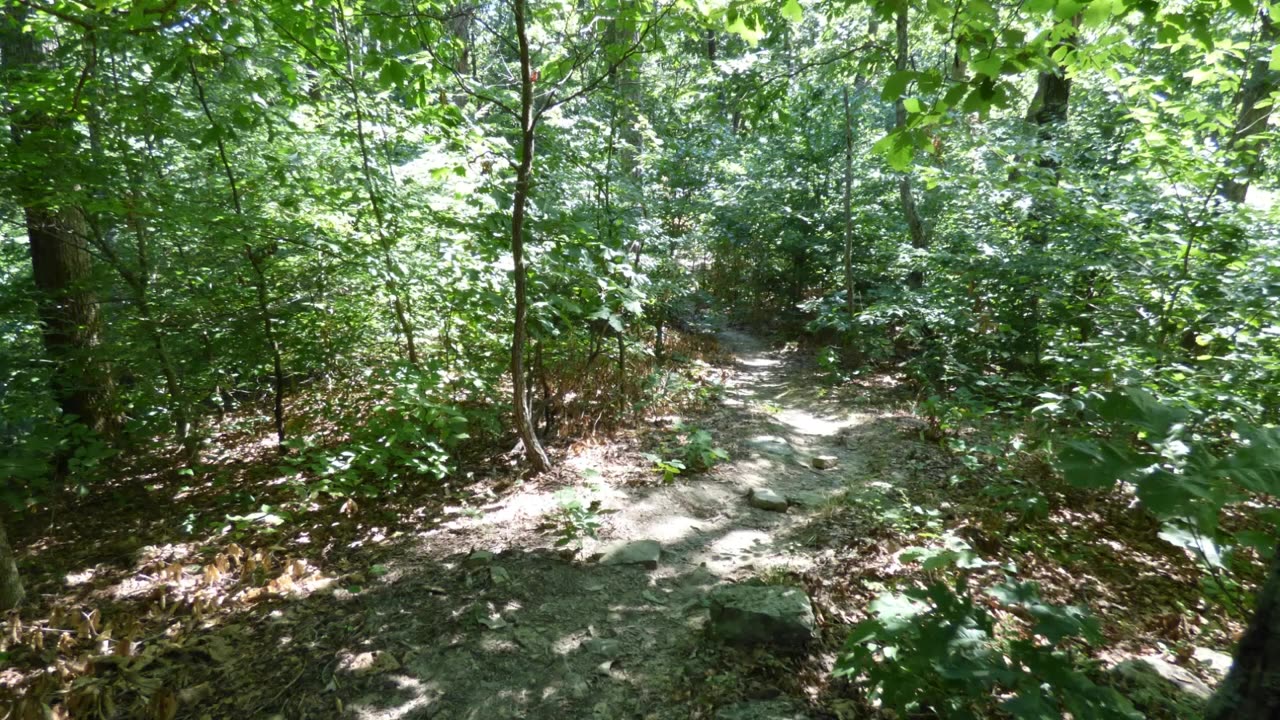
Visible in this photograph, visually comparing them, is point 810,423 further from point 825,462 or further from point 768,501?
point 768,501

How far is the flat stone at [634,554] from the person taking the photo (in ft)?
13.1

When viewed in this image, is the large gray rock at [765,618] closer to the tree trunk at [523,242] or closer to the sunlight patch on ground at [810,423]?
the tree trunk at [523,242]

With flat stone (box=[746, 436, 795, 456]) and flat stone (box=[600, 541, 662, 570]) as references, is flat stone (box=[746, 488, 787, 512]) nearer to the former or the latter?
flat stone (box=[600, 541, 662, 570])

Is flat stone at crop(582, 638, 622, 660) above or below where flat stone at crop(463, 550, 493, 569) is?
below

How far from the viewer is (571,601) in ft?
11.7

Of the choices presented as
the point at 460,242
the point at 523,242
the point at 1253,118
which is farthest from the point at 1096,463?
the point at 1253,118

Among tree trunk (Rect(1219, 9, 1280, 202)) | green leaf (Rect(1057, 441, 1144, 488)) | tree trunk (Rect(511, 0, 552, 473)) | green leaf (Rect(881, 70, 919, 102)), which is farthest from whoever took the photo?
tree trunk (Rect(1219, 9, 1280, 202))

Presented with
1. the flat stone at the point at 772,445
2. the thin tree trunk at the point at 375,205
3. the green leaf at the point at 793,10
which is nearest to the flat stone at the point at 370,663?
the thin tree trunk at the point at 375,205

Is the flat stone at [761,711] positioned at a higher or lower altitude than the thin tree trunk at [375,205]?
lower

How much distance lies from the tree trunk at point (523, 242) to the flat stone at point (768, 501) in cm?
195

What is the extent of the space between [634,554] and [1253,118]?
10.7 meters

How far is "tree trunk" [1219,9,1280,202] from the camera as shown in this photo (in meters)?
4.50

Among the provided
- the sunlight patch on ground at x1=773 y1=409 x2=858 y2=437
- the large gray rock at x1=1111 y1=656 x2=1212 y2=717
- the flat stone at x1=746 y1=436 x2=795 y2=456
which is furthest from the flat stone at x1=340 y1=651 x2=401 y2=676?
the sunlight patch on ground at x1=773 y1=409 x2=858 y2=437

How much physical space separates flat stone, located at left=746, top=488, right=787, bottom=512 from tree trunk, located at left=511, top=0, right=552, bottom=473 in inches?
76.9
